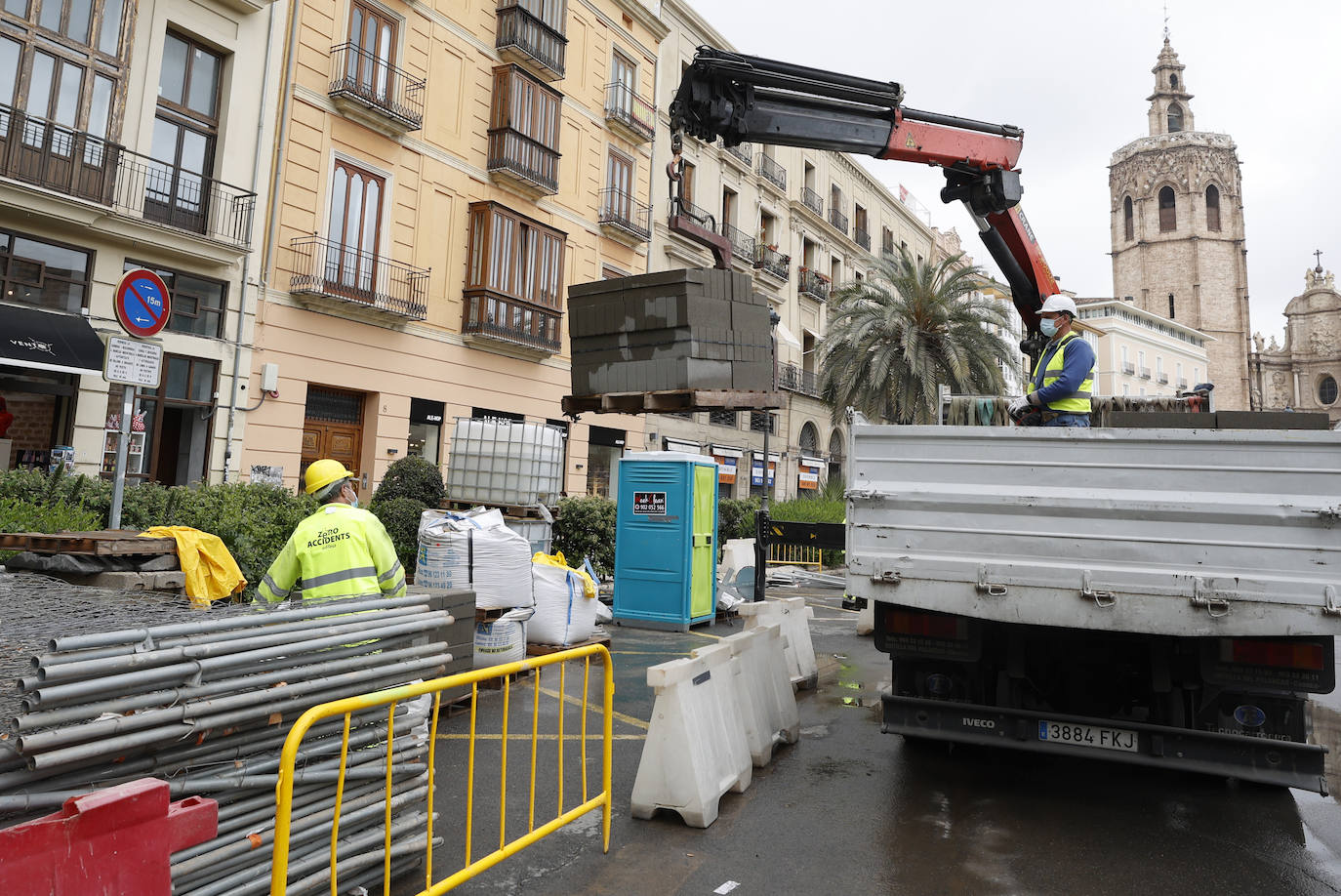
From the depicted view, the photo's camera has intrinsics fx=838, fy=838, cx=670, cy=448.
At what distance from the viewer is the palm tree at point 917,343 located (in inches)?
892

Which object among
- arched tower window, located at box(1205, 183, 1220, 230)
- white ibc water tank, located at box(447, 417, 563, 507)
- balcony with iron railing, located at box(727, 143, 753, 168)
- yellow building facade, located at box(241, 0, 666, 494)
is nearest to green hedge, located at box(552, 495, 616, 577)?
white ibc water tank, located at box(447, 417, 563, 507)

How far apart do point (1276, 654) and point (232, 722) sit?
15.9ft

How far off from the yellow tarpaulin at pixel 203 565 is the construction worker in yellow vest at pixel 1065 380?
5.99 m

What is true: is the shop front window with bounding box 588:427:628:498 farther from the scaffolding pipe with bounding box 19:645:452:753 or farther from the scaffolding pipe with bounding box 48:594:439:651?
the scaffolding pipe with bounding box 19:645:452:753

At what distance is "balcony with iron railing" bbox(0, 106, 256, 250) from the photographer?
39.6ft

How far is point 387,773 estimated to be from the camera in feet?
10.7

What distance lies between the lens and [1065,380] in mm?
5773

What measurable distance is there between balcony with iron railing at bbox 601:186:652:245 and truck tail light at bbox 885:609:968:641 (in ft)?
62.6

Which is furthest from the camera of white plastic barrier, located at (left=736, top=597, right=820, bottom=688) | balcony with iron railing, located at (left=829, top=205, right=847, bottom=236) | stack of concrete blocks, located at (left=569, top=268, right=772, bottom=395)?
balcony with iron railing, located at (left=829, top=205, right=847, bottom=236)

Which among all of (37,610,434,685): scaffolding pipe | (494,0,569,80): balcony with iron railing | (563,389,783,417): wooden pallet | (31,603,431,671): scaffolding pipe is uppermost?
(494,0,569,80): balcony with iron railing

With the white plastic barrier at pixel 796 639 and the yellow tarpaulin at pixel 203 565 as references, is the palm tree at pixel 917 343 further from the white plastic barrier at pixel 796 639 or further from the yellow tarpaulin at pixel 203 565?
the yellow tarpaulin at pixel 203 565

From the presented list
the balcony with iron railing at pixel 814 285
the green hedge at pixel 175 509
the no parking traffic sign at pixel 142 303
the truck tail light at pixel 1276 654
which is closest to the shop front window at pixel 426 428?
the green hedge at pixel 175 509

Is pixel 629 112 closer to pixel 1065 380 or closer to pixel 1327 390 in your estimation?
pixel 1065 380

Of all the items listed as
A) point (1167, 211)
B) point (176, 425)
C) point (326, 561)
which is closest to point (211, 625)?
point (326, 561)
